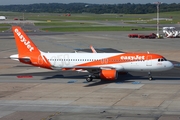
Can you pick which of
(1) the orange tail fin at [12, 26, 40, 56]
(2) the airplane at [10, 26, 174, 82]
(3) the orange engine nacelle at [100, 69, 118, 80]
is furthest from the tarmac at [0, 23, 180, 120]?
(1) the orange tail fin at [12, 26, 40, 56]

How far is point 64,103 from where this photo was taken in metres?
41.7

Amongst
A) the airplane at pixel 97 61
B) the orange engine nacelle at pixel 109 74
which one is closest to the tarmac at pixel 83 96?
the orange engine nacelle at pixel 109 74

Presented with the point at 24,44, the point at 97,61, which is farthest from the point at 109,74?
the point at 24,44

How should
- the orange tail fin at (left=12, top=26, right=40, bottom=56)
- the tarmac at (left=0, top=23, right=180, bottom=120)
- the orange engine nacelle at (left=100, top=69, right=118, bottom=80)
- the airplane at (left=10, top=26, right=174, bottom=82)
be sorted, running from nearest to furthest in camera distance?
the tarmac at (left=0, top=23, right=180, bottom=120) → the orange engine nacelle at (left=100, top=69, right=118, bottom=80) → the airplane at (left=10, top=26, right=174, bottom=82) → the orange tail fin at (left=12, top=26, right=40, bottom=56)

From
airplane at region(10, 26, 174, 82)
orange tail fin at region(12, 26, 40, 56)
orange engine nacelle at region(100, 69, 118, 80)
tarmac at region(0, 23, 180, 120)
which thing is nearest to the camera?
tarmac at region(0, 23, 180, 120)

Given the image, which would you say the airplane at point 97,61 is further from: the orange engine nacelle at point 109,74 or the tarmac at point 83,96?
the tarmac at point 83,96

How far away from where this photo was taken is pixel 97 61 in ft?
180

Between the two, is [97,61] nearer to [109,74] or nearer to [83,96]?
[109,74]

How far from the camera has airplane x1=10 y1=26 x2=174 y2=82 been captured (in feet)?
175

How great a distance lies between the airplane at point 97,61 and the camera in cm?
5322

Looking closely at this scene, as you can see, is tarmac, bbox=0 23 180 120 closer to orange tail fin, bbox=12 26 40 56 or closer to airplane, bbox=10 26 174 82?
airplane, bbox=10 26 174 82

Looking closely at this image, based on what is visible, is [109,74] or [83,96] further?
[109,74]

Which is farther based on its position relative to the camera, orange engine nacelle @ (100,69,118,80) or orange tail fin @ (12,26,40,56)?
orange tail fin @ (12,26,40,56)

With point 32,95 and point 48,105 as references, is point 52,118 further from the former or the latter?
point 32,95
